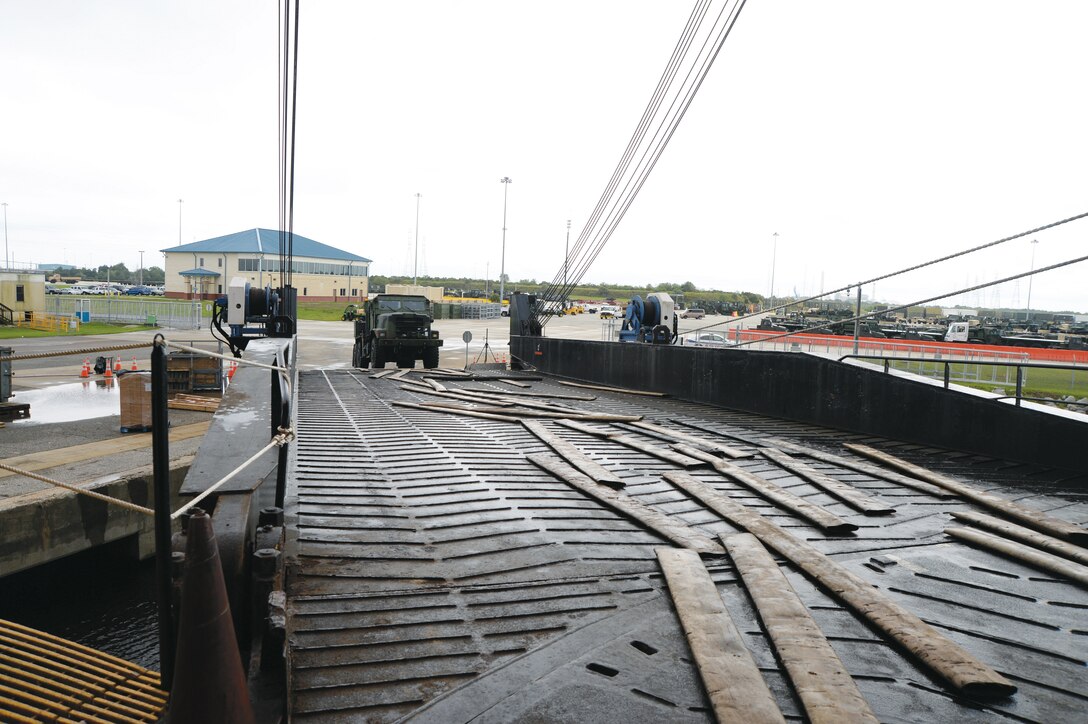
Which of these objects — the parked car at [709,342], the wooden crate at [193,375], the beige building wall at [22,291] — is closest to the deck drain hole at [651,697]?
the parked car at [709,342]

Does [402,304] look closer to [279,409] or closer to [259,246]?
[279,409]

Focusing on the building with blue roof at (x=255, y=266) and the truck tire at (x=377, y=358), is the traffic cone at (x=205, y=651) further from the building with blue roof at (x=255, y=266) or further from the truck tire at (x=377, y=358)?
the building with blue roof at (x=255, y=266)

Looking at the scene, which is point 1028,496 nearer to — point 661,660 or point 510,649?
point 661,660

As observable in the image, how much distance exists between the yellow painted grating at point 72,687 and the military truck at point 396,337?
20.2m

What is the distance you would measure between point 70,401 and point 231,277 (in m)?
69.0

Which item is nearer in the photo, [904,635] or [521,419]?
[904,635]

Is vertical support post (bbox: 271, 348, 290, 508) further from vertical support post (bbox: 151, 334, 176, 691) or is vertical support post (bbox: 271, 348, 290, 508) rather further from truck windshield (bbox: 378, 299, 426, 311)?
truck windshield (bbox: 378, 299, 426, 311)

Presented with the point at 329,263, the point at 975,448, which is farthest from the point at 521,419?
the point at 329,263

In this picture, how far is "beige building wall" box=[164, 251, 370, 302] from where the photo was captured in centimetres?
8369

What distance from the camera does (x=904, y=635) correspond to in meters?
3.76

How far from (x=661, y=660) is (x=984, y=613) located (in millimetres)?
2034

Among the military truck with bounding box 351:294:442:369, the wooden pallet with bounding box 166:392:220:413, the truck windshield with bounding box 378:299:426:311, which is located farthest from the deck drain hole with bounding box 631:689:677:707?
the truck windshield with bounding box 378:299:426:311

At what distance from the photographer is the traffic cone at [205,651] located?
8.54 feet

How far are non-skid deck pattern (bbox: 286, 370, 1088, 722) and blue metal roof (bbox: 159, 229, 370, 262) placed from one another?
81.8 meters
